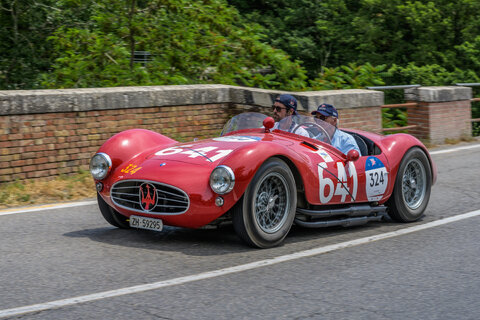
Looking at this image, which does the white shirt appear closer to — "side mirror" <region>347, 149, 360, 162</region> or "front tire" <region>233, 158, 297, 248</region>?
"side mirror" <region>347, 149, 360, 162</region>

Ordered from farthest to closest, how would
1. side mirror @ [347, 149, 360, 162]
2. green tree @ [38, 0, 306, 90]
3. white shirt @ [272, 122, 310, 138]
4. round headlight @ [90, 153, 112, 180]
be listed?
green tree @ [38, 0, 306, 90], white shirt @ [272, 122, 310, 138], side mirror @ [347, 149, 360, 162], round headlight @ [90, 153, 112, 180]

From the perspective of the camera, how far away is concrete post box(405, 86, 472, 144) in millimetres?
14730

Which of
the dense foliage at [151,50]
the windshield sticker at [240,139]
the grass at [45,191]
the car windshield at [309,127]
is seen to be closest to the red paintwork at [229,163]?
the windshield sticker at [240,139]

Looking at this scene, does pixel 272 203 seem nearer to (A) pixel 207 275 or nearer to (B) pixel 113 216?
(A) pixel 207 275

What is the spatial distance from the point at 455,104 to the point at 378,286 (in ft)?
35.8

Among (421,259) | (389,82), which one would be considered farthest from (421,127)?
(421,259)

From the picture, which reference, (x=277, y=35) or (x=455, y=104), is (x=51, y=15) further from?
(x=277, y=35)

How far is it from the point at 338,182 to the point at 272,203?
0.90 metres

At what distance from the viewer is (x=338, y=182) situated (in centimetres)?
693

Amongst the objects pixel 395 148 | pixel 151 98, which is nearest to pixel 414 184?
pixel 395 148

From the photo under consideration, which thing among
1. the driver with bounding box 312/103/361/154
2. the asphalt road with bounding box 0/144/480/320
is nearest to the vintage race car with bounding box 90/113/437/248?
the driver with bounding box 312/103/361/154

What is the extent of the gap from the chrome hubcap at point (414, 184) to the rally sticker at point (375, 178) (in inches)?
16.3

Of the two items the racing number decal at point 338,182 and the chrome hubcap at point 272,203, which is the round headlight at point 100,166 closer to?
the chrome hubcap at point 272,203

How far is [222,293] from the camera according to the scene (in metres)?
4.98
